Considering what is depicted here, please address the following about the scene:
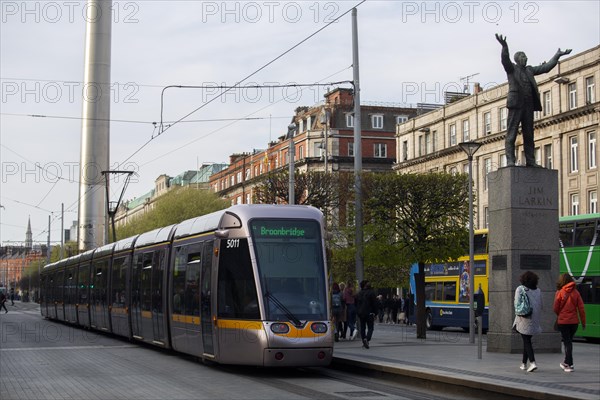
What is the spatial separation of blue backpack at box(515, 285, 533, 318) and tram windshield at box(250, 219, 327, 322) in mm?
3526

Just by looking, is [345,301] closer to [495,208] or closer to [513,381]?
[495,208]

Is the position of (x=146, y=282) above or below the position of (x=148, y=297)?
above

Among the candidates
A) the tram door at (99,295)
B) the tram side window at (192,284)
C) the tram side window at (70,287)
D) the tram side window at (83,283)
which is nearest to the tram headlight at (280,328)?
the tram side window at (192,284)

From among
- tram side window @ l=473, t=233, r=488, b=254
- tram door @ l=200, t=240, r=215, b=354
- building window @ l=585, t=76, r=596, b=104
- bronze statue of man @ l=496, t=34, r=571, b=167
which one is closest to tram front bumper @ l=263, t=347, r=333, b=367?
tram door @ l=200, t=240, r=215, b=354

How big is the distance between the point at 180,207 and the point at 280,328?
6446cm

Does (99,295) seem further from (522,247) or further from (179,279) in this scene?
(522,247)

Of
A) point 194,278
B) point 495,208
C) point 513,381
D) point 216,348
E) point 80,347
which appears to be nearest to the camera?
point 513,381

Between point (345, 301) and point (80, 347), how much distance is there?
747 cm

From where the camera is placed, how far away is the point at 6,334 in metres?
34.5

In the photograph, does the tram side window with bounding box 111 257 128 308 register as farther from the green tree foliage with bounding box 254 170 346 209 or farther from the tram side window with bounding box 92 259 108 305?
the green tree foliage with bounding box 254 170 346 209

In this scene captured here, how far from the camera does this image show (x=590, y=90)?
5306 cm

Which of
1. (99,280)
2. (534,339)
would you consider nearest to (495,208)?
(534,339)

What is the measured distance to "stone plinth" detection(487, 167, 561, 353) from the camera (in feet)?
68.4

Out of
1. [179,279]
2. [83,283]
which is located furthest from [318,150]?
[179,279]
